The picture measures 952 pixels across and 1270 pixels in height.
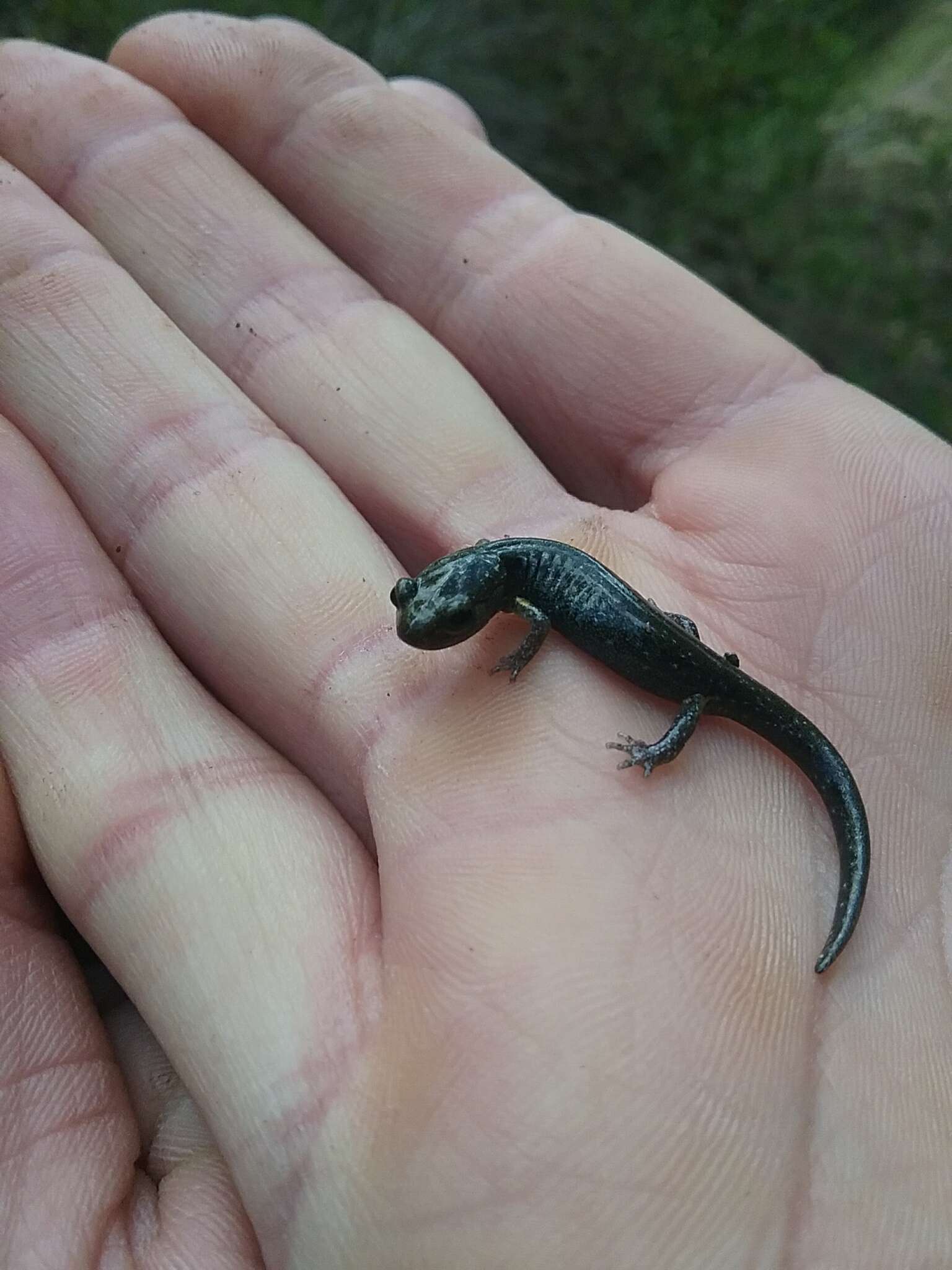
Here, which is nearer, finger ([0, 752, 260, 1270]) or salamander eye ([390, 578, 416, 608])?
finger ([0, 752, 260, 1270])

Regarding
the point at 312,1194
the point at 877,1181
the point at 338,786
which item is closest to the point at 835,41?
the point at 338,786

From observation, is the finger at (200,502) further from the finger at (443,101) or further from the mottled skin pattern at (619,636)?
the finger at (443,101)

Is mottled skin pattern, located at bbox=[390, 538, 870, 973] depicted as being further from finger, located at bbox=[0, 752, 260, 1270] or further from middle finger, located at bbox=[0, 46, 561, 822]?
finger, located at bbox=[0, 752, 260, 1270]

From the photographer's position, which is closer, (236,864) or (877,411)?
(236,864)

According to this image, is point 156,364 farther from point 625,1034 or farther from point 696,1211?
point 696,1211

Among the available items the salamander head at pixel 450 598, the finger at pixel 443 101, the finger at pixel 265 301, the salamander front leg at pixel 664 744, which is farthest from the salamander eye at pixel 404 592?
the finger at pixel 443 101

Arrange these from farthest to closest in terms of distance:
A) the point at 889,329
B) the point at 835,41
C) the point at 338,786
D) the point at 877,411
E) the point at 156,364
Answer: the point at 835,41
the point at 889,329
the point at 877,411
the point at 156,364
the point at 338,786

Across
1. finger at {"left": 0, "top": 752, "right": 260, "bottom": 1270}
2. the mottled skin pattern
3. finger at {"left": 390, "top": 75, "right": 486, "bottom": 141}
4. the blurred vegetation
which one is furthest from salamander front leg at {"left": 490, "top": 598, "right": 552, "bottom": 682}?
the blurred vegetation
